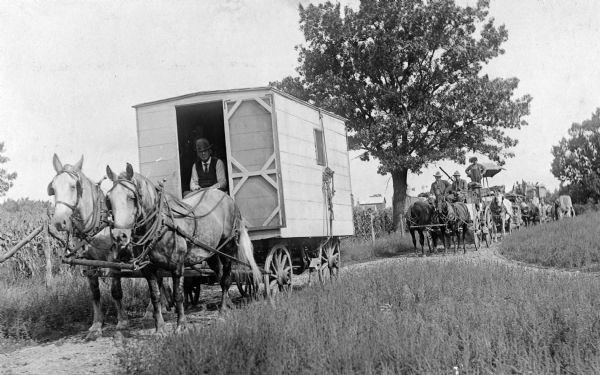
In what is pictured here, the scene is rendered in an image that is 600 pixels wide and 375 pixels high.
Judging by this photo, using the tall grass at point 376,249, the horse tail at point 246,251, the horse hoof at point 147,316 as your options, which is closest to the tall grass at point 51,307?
the horse hoof at point 147,316

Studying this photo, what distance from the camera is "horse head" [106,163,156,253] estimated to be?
22.4ft

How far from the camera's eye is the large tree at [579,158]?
2296 inches

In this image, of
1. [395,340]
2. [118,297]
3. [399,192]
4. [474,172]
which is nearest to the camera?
[395,340]

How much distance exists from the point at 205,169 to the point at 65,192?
3554 mm

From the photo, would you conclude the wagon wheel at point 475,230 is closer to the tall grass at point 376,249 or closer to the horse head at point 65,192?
the tall grass at point 376,249

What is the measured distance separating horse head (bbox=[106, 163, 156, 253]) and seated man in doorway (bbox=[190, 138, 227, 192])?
2.57 metres

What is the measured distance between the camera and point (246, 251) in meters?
9.03

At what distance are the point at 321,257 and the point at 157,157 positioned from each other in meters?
3.92

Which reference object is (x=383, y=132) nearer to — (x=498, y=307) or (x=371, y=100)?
(x=371, y=100)

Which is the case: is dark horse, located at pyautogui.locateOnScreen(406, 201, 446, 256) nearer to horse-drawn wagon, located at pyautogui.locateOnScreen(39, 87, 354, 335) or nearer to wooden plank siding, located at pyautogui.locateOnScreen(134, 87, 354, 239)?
horse-drawn wagon, located at pyautogui.locateOnScreen(39, 87, 354, 335)

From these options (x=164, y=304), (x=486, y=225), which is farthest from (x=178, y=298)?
(x=486, y=225)

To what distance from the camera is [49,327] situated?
29.7ft

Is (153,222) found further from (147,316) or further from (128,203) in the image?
(147,316)

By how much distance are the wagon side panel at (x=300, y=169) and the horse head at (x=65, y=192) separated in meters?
3.44
